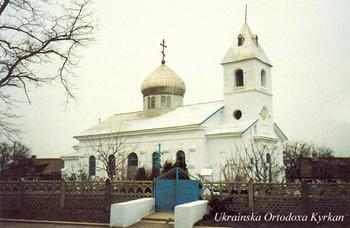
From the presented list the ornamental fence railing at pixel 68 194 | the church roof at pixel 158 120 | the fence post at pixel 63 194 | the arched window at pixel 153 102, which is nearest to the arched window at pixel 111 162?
the church roof at pixel 158 120

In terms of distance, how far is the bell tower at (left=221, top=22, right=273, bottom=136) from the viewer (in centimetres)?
3562

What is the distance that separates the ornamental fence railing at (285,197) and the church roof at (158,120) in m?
16.8

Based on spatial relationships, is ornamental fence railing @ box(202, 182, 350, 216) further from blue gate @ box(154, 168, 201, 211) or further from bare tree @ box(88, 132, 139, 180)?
bare tree @ box(88, 132, 139, 180)

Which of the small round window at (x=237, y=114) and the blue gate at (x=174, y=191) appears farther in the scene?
the small round window at (x=237, y=114)

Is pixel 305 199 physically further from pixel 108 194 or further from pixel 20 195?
pixel 20 195

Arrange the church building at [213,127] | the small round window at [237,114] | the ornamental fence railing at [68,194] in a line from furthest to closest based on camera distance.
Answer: the small round window at [237,114]
the church building at [213,127]
the ornamental fence railing at [68,194]

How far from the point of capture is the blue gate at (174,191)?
18375 millimetres

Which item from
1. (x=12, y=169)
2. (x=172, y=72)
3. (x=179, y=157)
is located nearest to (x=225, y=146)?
(x=179, y=157)

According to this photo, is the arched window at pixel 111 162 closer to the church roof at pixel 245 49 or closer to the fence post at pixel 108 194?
the church roof at pixel 245 49

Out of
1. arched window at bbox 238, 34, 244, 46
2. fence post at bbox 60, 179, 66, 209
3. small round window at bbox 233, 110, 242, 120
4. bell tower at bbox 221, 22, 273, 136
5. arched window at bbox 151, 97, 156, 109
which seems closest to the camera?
fence post at bbox 60, 179, 66, 209

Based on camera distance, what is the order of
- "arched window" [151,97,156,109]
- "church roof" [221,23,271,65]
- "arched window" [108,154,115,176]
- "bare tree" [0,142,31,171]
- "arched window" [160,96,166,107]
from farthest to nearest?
"bare tree" [0,142,31,171] < "arched window" [151,97,156,109] < "arched window" [160,96,166,107] < "arched window" [108,154,115,176] < "church roof" [221,23,271,65]

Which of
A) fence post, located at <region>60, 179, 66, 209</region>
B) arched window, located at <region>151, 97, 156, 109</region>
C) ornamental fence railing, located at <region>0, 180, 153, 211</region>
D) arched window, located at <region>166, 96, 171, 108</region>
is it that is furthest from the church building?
fence post, located at <region>60, 179, 66, 209</region>

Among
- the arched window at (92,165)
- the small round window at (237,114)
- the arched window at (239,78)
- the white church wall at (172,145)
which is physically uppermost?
the arched window at (239,78)

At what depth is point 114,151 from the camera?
41.2m
